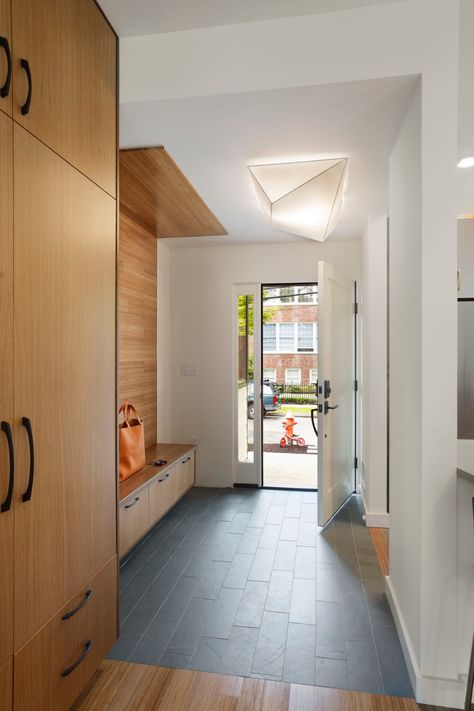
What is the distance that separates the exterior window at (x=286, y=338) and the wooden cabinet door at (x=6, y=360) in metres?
10.7

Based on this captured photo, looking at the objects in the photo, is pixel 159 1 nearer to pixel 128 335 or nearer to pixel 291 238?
pixel 128 335

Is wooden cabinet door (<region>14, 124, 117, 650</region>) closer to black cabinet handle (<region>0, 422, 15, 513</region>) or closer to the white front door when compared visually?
black cabinet handle (<region>0, 422, 15, 513</region>)

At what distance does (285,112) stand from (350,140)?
457 millimetres

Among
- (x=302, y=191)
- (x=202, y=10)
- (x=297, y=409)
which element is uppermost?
(x=202, y=10)

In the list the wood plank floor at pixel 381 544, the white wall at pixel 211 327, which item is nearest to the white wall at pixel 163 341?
the white wall at pixel 211 327

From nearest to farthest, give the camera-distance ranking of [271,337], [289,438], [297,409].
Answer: [289,438]
[297,409]
[271,337]

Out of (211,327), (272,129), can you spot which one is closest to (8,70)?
(272,129)

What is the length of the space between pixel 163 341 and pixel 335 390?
1778 millimetres

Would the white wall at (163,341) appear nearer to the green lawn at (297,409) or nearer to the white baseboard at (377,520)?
the white baseboard at (377,520)

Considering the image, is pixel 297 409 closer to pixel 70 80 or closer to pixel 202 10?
pixel 202 10

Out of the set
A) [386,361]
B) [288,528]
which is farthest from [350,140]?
[288,528]

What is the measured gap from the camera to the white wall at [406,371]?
1.75m

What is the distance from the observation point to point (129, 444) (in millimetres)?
3100

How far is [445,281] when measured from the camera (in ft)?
5.44
